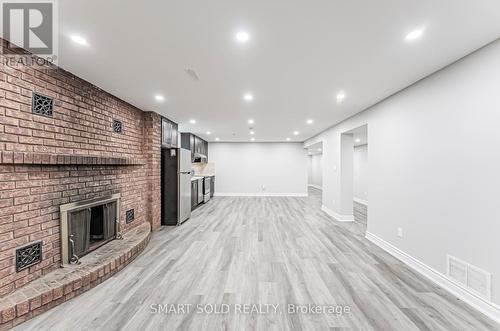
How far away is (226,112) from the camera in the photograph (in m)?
4.59

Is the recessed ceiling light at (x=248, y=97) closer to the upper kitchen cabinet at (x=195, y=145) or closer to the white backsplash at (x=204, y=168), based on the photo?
the upper kitchen cabinet at (x=195, y=145)

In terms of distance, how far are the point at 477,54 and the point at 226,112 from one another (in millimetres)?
3702

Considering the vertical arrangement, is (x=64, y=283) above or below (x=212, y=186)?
below

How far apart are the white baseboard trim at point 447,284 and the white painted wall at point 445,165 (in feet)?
0.22

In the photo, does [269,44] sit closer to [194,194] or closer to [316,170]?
[194,194]

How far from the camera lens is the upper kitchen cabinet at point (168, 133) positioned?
507cm

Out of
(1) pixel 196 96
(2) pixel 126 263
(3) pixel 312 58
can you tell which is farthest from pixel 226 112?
(2) pixel 126 263

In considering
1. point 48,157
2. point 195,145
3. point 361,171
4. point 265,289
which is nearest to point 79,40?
point 48,157

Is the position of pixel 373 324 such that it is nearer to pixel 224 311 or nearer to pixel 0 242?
pixel 224 311

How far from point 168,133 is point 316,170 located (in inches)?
404

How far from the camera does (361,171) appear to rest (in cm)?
835

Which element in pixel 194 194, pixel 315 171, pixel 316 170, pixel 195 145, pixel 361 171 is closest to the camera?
pixel 194 194

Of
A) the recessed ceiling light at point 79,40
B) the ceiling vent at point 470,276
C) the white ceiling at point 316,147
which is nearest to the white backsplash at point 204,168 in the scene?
the white ceiling at point 316,147

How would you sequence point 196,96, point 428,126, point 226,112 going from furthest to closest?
point 226,112
point 196,96
point 428,126
